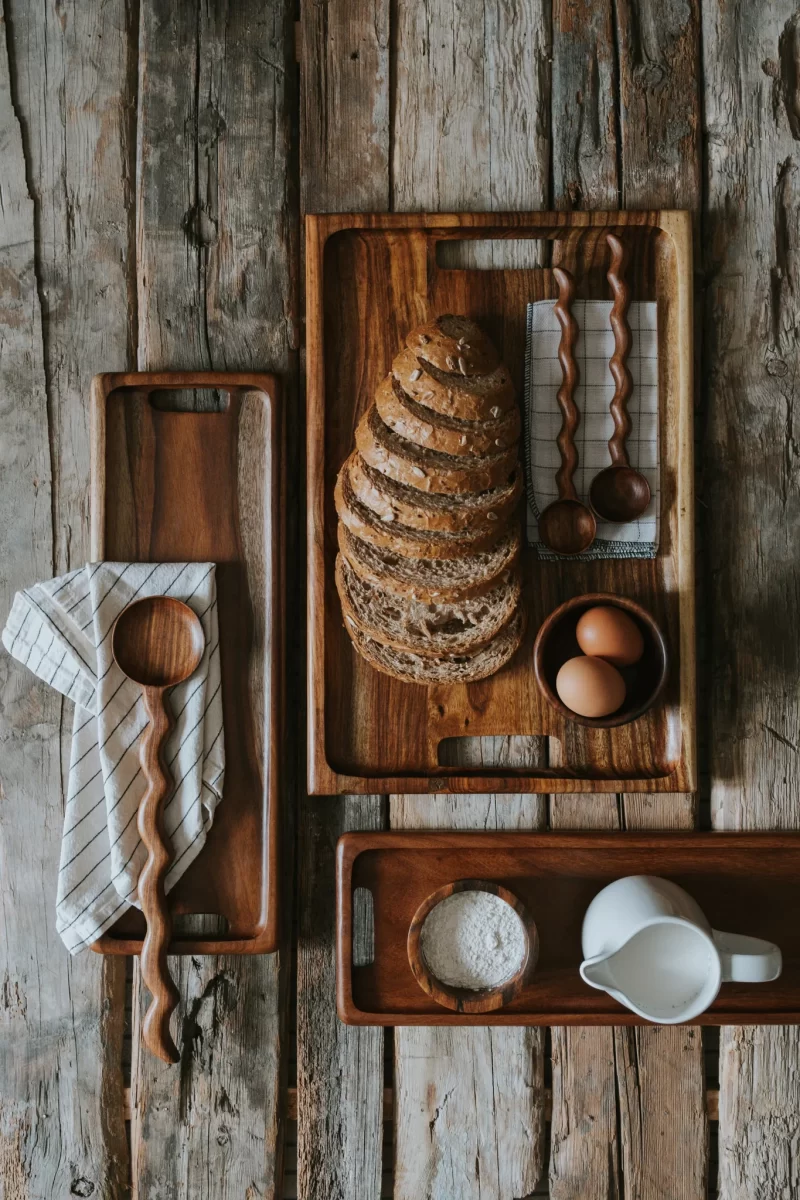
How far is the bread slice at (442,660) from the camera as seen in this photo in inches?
42.9

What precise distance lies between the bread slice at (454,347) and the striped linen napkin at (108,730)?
395 mm

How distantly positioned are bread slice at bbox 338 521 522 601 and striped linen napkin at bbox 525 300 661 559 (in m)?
0.10

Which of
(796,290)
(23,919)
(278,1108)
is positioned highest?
(796,290)

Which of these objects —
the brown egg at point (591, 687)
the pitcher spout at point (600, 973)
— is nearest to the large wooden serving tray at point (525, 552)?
the brown egg at point (591, 687)

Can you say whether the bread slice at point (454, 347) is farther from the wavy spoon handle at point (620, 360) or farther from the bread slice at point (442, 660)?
the bread slice at point (442, 660)

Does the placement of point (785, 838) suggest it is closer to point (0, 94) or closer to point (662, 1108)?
point (662, 1108)

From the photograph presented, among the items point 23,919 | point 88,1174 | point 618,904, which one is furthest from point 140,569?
point 88,1174

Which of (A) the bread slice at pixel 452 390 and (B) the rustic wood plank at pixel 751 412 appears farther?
(B) the rustic wood plank at pixel 751 412

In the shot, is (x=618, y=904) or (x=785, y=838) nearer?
(x=618, y=904)

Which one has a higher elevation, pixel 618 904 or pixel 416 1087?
pixel 618 904

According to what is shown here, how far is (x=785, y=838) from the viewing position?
1122 mm

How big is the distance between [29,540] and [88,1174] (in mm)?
888

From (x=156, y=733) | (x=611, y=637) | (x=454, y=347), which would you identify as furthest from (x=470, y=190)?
(x=156, y=733)

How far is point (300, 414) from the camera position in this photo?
118cm
